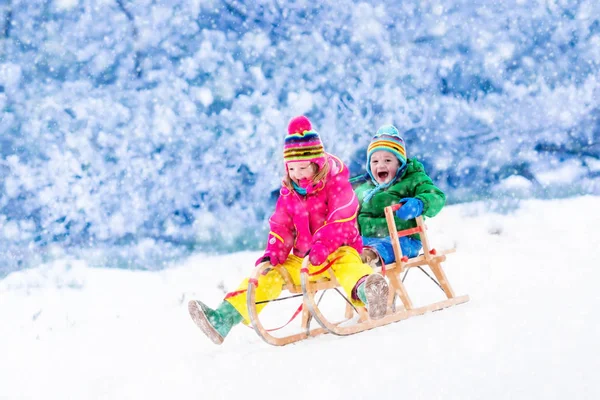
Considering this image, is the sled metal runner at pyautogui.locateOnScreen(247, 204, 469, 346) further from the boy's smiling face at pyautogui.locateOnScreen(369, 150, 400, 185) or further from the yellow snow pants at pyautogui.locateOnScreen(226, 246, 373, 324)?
the boy's smiling face at pyautogui.locateOnScreen(369, 150, 400, 185)

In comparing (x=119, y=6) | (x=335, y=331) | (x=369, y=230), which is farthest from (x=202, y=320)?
(x=119, y=6)

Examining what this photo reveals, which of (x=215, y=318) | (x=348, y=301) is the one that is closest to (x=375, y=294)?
(x=348, y=301)

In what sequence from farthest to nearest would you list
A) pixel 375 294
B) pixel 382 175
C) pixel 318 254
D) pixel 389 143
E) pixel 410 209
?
pixel 382 175, pixel 389 143, pixel 410 209, pixel 318 254, pixel 375 294

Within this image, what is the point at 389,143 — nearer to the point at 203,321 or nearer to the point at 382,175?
the point at 382,175

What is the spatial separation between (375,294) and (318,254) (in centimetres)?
40

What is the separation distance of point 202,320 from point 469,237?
438 cm

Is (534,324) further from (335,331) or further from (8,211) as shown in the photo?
(8,211)

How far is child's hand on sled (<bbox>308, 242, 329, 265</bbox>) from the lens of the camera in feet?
10.8

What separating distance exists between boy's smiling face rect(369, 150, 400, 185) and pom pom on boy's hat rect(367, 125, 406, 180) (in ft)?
0.10

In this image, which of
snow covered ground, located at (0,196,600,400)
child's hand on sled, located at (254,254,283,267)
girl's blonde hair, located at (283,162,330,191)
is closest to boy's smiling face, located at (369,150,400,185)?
girl's blonde hair, located at (283,162,330,191)

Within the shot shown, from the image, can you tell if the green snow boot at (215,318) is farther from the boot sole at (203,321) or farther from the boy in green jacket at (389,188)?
the boy in green jacket at (389,188)

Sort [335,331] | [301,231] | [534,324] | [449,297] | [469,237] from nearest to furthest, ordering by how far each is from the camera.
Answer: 1. [534,324]
2. [335,331]
3. [301,231]
4. [449,297]
5. [469,237]

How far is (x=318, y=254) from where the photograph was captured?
10.8 ft

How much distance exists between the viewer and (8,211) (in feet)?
19.8
